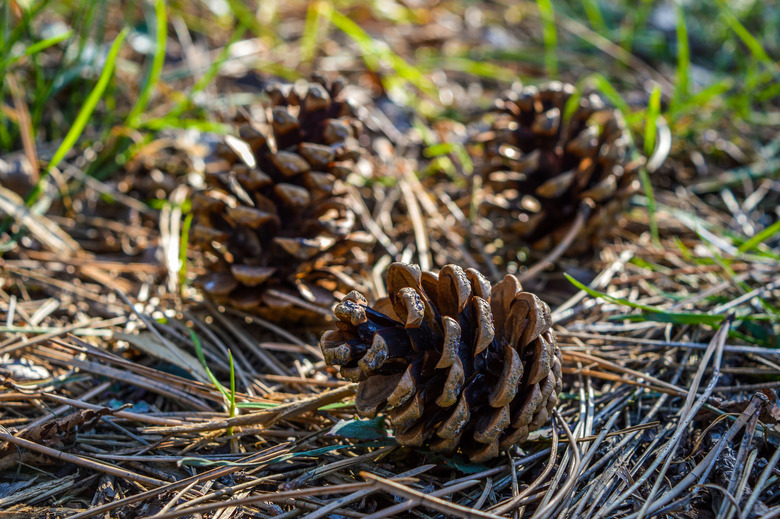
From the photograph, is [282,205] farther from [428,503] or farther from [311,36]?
[311,36]

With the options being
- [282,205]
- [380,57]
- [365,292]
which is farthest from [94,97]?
[380,57]

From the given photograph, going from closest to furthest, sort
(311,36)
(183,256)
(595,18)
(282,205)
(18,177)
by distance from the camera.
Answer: (282,205) < (183,256) < (18,177) < (311,36) < (595,18)

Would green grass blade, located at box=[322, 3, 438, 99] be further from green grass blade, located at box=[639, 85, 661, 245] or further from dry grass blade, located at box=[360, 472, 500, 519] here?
dry grass blade, located at box=[360, 472, 500, 519]

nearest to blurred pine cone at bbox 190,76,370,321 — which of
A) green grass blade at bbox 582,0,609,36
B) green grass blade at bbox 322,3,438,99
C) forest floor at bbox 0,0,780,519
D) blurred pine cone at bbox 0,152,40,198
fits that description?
forest floor at bbox 0,0,780,519

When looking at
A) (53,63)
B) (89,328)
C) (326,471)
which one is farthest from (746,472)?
(53,63)

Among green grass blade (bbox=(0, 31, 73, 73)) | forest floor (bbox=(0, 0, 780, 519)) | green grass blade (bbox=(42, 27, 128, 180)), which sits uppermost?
green grass blade (bbox=(0, 31, 73, 73))

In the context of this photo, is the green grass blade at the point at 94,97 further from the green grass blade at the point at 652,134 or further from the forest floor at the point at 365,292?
the green grass blade at the point at 652,134

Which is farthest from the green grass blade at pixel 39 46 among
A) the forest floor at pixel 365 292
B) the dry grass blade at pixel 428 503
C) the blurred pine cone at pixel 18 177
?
the dry grass blade at pixel 428 503
